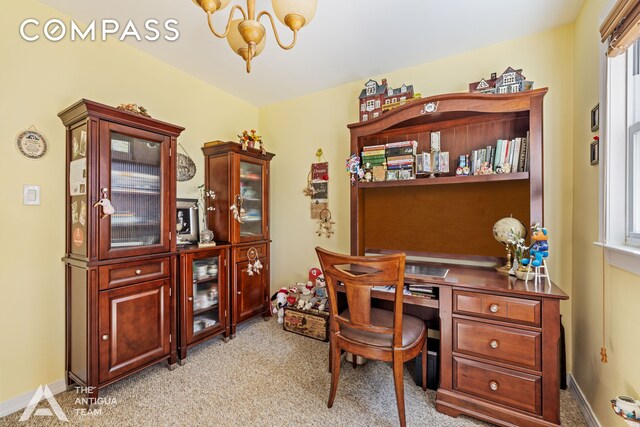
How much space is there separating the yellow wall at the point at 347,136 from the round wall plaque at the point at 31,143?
203 centimetres

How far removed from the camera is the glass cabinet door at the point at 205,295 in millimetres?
2357

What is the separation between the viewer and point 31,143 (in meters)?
1.76

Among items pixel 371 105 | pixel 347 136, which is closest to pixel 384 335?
pixel 371 105

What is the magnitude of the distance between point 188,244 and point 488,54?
118 inches

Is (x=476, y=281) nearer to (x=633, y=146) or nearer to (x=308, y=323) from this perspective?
(x=633, y=146)

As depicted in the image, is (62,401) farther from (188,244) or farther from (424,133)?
(424,133)

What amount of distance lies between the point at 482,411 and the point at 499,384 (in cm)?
19

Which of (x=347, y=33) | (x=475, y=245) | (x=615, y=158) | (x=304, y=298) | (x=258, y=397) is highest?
(x=347, y=33)

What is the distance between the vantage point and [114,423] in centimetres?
158

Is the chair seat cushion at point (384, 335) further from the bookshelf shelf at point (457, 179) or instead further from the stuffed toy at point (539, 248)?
the bookshelf shelf at point (457, 179)

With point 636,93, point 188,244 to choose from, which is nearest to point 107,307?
point 188,244

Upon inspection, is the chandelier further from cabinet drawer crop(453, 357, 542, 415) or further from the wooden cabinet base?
the wooden cabinet base

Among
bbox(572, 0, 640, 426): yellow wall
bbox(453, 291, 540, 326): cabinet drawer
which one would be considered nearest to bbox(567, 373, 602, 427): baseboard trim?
bbox(572, 0, 640, 426): yellow wall

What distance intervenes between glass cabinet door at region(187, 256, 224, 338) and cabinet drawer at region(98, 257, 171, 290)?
0.25 meters
